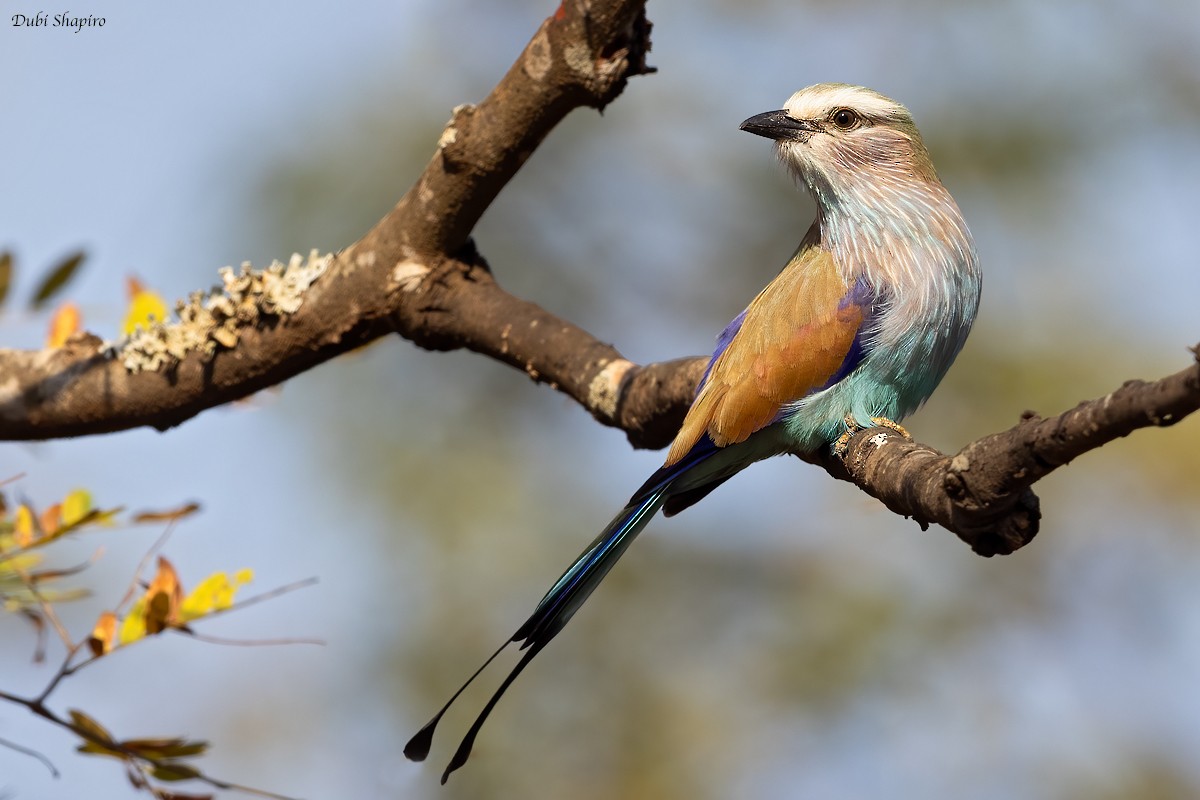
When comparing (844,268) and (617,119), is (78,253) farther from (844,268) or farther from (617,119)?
(617,119)

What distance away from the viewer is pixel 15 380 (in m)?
3.33

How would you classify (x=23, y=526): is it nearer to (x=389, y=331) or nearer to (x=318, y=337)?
(x=318, y=337)

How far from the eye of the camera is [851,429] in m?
3.17

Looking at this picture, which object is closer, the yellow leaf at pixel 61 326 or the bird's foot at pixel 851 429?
the bird's foot at pixel 851 429

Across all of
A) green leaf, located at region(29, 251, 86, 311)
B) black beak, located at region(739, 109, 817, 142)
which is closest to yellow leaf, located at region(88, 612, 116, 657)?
green leaf, located at region(29, 251, 86, 311)

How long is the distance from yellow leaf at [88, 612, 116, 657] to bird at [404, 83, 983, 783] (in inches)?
35.3

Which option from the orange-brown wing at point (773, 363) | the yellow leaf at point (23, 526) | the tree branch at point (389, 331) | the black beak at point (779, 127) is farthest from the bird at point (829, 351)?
the yellow leaf at point (23, 526)

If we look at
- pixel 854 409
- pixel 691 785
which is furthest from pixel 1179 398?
pixel 691 785

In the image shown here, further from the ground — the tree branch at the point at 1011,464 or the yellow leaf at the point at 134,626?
the tree branch at the point at 1011,464

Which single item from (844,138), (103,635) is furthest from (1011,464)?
(844,138)

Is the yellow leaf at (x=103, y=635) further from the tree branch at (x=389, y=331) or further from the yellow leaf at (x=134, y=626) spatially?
the tree branch at (x=389, y=331)

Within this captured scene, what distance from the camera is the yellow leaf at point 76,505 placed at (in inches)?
108

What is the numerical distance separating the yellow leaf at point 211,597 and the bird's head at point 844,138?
7.12 feet

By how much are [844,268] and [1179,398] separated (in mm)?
2035
